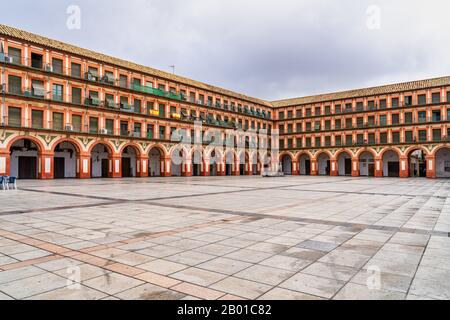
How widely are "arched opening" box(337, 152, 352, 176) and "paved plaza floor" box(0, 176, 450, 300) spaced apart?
4540 cm

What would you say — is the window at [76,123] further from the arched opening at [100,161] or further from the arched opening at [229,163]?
the arched opening at [229,163]

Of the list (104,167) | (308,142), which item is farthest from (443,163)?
(104,167)

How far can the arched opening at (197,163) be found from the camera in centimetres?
4744

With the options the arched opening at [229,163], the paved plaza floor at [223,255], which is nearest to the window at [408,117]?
the arched opening at [229,163]

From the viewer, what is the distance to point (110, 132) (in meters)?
36.5

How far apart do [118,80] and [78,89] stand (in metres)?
5.02

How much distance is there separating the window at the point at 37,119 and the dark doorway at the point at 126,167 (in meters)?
11.6

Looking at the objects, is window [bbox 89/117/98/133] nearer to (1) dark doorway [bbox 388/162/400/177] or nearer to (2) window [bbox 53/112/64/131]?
(2) window [bbox 53/112/64/131]

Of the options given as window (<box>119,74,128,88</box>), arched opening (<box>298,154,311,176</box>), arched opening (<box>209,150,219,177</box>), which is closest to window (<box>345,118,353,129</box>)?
arched opening (<box>298,154,311,176</box>)

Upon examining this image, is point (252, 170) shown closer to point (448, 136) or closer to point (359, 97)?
point (359, 97)

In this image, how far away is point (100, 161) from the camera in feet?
129

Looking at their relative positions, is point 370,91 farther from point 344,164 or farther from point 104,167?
point 104,167

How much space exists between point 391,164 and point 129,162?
37833 millimetres
